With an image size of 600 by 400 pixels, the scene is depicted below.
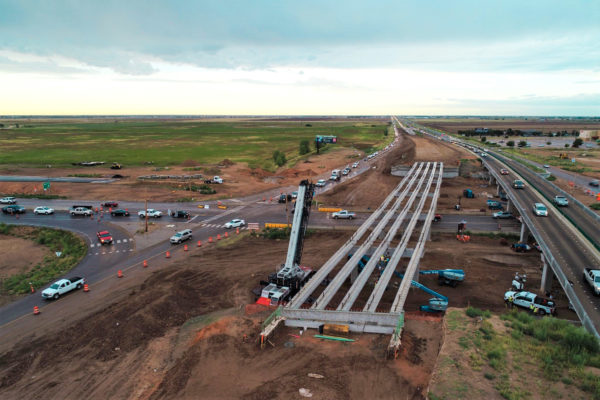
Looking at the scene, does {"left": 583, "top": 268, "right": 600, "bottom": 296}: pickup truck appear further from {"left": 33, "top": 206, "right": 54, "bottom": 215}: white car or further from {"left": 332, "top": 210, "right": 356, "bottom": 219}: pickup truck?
{"left": 33, "top": 206, "right": 54, "bottom": 215}: white car

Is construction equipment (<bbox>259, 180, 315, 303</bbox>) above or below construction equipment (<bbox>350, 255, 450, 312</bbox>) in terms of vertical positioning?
above

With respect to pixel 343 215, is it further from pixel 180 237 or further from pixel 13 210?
pixel 13 210

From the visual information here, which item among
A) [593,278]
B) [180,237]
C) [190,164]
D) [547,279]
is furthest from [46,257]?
[190,164]

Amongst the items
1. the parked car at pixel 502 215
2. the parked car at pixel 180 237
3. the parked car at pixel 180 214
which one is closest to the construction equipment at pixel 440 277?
the parked car at pixel 180 237

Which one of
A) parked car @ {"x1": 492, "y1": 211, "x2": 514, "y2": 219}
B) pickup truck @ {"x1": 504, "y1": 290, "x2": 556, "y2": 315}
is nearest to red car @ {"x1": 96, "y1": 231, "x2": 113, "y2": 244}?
pickup truck @ {"x1": 504, "y1": 290, "x2": 556, "y2": 315}

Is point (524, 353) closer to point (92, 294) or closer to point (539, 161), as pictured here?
point (92, 294)

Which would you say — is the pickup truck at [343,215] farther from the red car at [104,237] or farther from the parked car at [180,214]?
the red car at [104,237]
